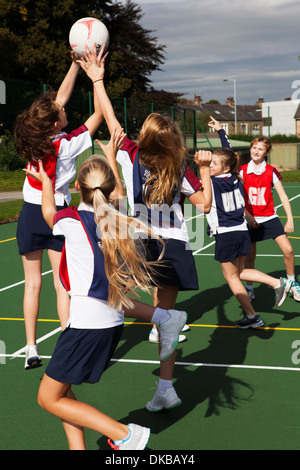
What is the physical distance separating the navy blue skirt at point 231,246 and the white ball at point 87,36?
6.55ft

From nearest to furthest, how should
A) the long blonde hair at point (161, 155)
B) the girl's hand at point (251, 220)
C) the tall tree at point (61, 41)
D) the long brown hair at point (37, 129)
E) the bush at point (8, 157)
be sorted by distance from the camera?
the long blonde hair at point (161, 155), the long brown hair at point (37, 129), the girl's hand at point (251, 220), the bush at point (8, 157), the tall tree at point (61, 41)

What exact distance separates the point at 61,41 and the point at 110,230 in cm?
3462

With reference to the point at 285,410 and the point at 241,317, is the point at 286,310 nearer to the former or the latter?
the point at 241,317

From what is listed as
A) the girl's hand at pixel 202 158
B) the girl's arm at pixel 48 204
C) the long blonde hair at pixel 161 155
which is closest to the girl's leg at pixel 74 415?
the girl's arm at pixel 48 204

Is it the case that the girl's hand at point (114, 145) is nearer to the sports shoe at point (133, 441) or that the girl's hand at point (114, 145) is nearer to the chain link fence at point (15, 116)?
the sports shoe at point (133, 441)

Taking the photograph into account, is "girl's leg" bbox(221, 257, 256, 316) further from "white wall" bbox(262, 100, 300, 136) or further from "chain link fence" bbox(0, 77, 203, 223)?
"white wall" bbox(262, 100, 300, 136)

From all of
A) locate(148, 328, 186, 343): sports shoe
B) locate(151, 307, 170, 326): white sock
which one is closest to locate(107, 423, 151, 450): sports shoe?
locate(151, 307, 170, 326): white sock

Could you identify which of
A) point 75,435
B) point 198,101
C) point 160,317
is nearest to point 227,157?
point 160,317

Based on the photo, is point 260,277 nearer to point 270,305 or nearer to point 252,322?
point 252,322

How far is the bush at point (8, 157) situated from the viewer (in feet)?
65.2

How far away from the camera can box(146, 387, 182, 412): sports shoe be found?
146 inches

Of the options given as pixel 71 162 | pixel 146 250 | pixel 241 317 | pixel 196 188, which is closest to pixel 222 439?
pixel 146 250

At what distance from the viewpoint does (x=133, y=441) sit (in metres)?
2.72

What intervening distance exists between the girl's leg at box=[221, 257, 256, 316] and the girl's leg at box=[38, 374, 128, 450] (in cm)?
274
